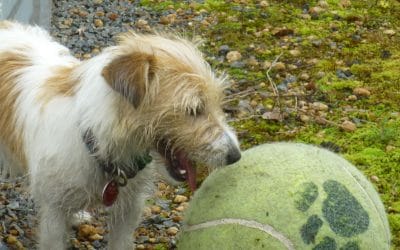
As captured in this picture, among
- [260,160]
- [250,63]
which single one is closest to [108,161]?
[260,160]

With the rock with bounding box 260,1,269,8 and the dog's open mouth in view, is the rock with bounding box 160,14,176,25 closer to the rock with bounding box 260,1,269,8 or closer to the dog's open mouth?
the rock with bounding box 260,1,269,8

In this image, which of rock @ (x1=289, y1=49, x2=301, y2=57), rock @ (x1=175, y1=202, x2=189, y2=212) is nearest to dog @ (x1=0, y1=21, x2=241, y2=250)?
rock @ (x1=175, y1=202, x2=189, y2=212)

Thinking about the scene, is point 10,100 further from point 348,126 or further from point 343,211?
point 348,126

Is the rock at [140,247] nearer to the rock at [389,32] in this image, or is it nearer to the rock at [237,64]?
the rock at [237,64]

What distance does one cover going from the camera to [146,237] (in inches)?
173

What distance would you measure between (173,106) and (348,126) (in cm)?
247

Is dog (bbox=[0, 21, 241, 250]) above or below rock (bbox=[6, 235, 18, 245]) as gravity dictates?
above

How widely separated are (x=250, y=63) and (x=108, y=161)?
10.4 feet

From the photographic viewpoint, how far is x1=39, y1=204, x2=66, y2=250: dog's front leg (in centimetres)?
377

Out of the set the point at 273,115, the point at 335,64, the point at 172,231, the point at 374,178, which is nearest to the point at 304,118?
the point at 273,115

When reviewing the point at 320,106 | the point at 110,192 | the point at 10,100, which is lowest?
the point at 320,106

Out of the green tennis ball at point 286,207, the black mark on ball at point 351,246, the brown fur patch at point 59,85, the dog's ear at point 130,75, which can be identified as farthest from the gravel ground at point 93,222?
the black mark on ball at point 351,246

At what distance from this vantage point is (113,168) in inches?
138

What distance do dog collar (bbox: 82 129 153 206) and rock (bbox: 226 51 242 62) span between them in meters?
3.03
